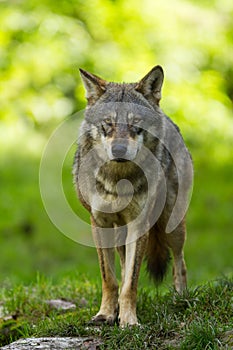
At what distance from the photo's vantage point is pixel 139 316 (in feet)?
A: 18.2

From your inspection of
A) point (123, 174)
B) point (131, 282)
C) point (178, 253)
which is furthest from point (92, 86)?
point (178, 253)

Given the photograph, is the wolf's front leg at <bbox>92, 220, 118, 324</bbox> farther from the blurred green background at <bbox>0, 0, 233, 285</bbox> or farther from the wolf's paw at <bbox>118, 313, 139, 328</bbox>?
the blurred green background at <bbox>0, 0, 233, 285</bbox>

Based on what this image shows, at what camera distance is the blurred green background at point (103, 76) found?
11586 mm

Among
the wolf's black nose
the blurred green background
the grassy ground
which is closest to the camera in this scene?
the grassy ground

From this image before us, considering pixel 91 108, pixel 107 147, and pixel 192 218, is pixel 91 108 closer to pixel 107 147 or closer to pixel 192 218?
pixel 107 147

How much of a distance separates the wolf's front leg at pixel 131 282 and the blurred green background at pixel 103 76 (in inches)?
209

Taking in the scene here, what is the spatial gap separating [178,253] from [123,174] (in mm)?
1247

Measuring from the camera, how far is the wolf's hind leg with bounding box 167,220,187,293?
252 inches

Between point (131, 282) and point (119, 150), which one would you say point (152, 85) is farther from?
point (131, 282)

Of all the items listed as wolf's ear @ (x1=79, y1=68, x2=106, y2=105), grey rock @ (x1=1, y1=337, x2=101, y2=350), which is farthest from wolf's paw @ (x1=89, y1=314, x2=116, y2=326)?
wolf's ear @ (x1=79, y1=68, x2=106, y2=105)

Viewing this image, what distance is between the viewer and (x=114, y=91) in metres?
5.57

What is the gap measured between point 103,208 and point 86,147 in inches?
Answer: 18.5

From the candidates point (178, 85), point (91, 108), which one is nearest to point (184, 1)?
point (178, 85)

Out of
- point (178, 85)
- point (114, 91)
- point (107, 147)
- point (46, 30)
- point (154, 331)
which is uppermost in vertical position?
point (46, 30)
